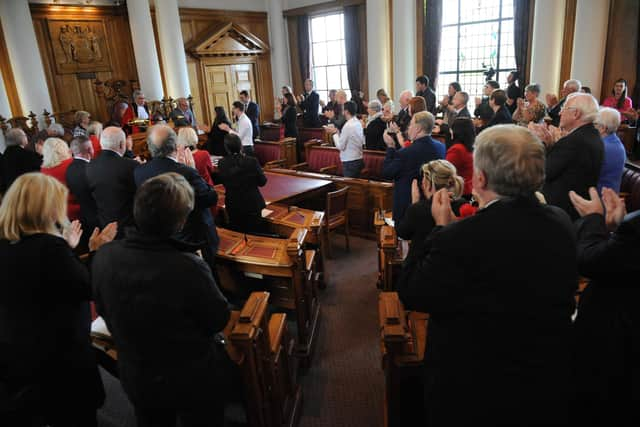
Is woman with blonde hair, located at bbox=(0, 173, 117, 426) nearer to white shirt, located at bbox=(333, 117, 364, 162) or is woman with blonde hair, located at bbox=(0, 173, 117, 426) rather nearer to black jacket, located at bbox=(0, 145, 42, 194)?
black jacket, located at bbox=(0, 145, 42, 194)

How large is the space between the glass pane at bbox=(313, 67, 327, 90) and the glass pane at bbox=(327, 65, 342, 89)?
0.14m

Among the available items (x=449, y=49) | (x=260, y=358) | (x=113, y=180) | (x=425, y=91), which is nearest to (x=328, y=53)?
(x=449, y=49)

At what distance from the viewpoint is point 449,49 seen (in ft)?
33.0

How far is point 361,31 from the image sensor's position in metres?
10.9

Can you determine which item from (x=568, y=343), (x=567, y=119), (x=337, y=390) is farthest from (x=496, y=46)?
(x=568, y=343)

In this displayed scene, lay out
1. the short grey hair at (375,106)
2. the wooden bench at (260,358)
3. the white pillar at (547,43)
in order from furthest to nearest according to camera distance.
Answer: the white pillar at (547,43)
the short grey hair at (375,106)
the wooden bench at (260,358)

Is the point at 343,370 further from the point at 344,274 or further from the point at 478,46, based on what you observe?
the point at 478,46

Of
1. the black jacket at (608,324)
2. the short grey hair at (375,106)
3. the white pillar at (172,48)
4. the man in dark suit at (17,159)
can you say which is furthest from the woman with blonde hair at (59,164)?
the white pillar at (172,48)

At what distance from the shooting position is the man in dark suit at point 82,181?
3.38 meters

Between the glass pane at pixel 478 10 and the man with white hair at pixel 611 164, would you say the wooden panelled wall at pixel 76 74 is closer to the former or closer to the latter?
the glass pane at pixel 478 10

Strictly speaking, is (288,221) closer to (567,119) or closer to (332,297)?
(332,297)

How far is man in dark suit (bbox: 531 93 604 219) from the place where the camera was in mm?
2611

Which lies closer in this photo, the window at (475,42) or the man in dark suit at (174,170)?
the man in dark suit at (174,170)

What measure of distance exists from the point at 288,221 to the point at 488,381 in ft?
9.02
